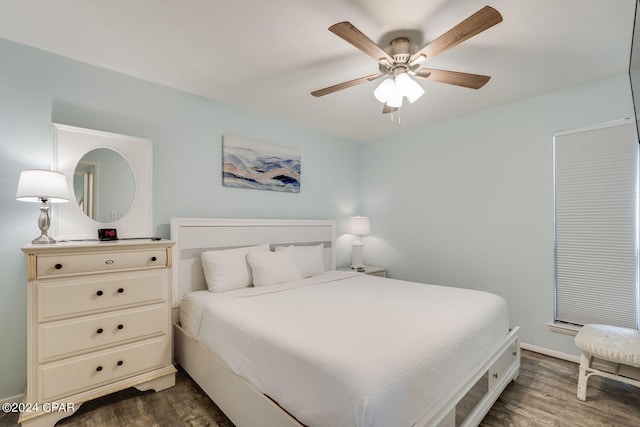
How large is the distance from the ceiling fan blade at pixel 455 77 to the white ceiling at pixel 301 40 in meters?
0.22

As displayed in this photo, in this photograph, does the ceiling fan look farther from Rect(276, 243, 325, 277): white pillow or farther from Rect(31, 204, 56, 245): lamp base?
Rect(31, 204, 56, 245): lamp base

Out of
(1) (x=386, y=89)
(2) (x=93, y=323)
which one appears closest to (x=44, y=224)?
(2) (x=93, y=323)

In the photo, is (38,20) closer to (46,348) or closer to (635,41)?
(46,348)

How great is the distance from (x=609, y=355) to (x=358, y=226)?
2.66 m

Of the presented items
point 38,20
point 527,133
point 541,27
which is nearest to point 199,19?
point 38,20

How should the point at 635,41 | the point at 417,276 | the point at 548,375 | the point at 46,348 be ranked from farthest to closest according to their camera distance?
the point at 417,276 → the point at 548,375 → the point at 46,348 → the point at 635,41

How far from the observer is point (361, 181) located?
4.64 m

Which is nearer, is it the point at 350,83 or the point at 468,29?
the point at 468,29

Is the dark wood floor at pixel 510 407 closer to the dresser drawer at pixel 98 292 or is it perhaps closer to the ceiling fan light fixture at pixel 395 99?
the dresser drawer at pixel 98 292

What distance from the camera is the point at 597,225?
103 inches

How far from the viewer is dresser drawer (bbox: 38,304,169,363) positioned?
179 cm

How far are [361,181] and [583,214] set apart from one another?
2656 millimetres

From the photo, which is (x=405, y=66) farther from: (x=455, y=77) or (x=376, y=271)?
(x=376, y=271)

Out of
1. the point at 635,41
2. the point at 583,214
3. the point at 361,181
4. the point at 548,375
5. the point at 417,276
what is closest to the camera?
the point at 635,41
